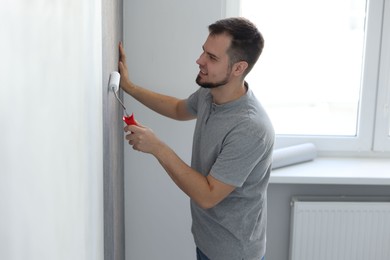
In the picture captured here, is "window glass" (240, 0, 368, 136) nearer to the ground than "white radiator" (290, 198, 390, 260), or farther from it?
farther from it

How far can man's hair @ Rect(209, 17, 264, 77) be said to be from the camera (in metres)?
1.52

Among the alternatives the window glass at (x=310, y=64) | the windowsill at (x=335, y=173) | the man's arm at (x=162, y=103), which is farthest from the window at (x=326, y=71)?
the man's arm at (x=162, y=103)

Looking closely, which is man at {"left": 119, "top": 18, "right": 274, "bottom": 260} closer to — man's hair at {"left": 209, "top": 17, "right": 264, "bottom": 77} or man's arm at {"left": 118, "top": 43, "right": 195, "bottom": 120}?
man's hair at {"left": 209, "top": 17, "right": 264, "bottom": 77}

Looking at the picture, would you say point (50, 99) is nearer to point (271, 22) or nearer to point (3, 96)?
point (3, 96)

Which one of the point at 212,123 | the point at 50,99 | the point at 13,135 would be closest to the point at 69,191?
the point at 50,99

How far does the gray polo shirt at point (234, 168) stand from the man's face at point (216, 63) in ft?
0.27

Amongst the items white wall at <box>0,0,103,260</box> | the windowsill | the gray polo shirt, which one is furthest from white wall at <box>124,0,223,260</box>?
white wall at <box>0,0,103,260</box>

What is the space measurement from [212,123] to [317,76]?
1.01m

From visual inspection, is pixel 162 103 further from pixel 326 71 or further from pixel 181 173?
pixel 326 71

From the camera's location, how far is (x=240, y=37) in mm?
1519

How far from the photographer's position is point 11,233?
0.51 m

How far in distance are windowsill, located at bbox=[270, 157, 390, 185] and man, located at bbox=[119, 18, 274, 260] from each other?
51 cm

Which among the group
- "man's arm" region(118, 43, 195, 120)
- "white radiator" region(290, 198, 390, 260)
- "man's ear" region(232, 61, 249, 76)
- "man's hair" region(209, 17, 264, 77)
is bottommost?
"white radiator" region(290, 198, 390, 260)

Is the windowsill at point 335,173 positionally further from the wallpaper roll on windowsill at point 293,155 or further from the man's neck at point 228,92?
the man's neck at point 228,92
